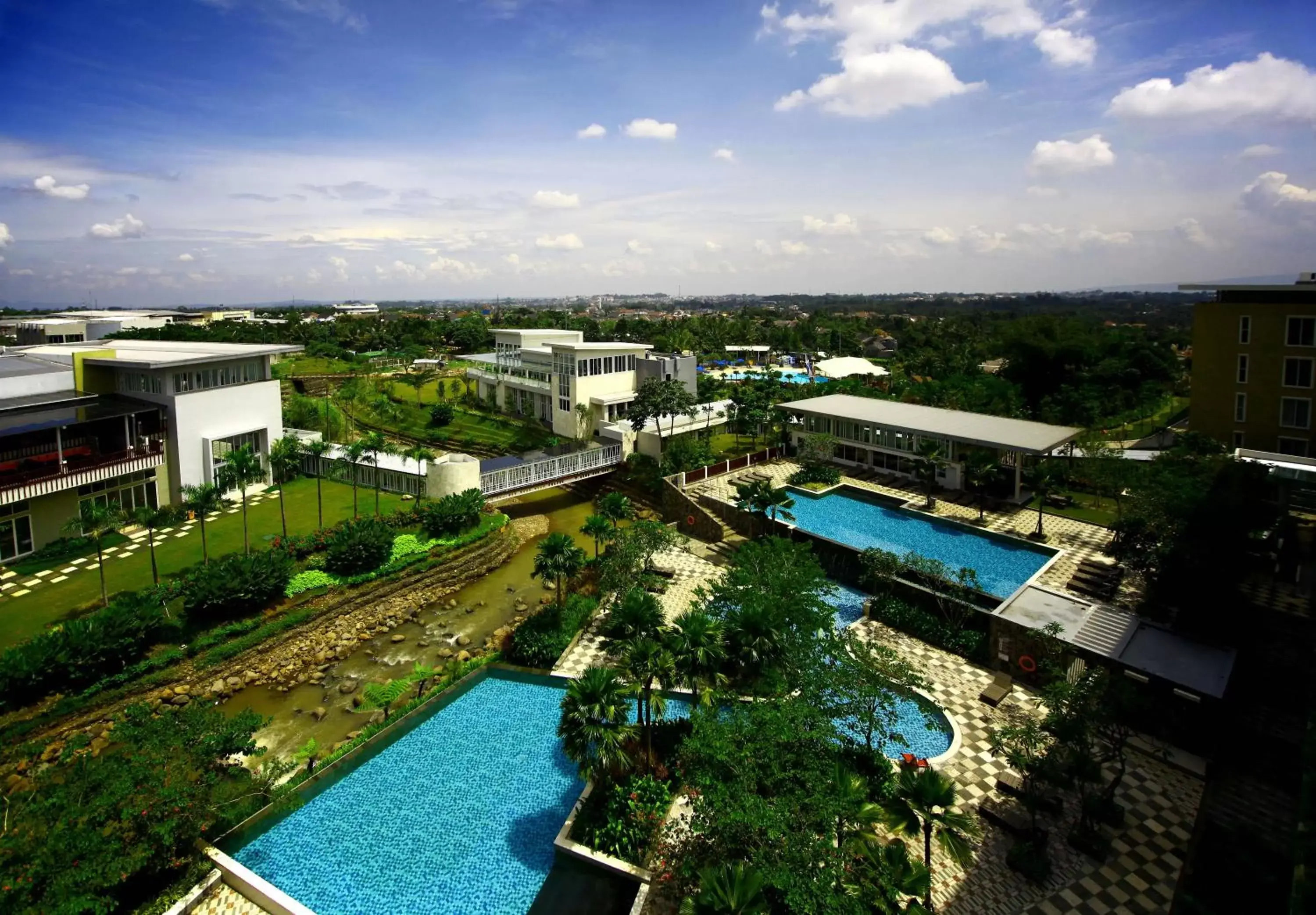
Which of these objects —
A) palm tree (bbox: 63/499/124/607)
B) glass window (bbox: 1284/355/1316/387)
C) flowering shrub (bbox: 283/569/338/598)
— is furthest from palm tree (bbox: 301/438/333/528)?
glass window (bbox: 1284/355/1316/387)

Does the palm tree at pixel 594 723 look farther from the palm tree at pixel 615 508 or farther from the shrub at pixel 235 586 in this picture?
the shrub at pixel 235 586

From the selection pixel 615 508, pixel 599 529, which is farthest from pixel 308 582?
pixel 615 508

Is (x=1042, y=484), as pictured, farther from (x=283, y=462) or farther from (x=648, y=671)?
(x=283, y=462)

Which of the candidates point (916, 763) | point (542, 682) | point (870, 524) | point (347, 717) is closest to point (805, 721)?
point (916, 763)

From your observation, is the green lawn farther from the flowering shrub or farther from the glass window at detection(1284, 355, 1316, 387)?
the glass window at detection(1284, 355, 1316, 387)

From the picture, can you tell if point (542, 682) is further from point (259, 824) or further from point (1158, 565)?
point (1158, 565)
